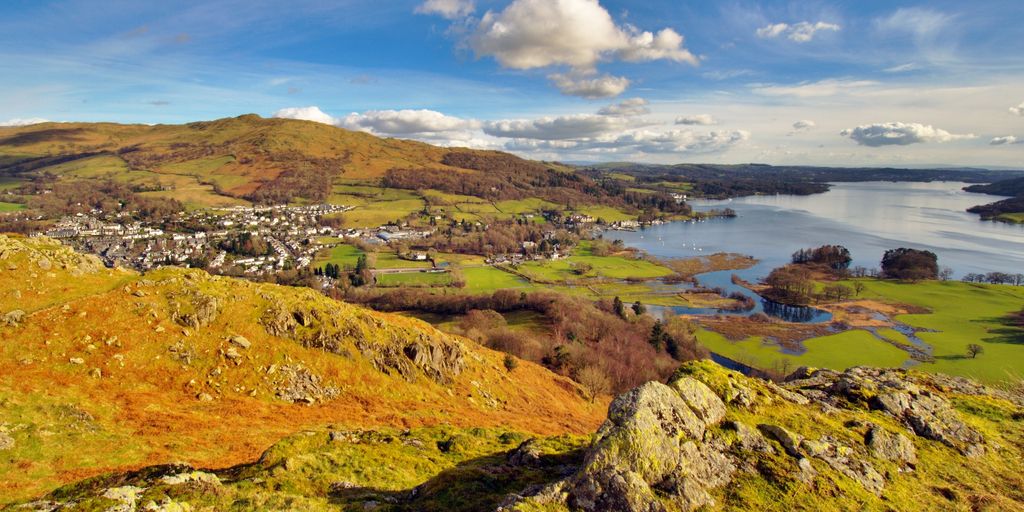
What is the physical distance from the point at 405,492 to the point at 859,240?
681 ft

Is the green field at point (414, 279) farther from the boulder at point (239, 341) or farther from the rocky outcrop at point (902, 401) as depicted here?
the rocky outcrop at point (902, 401)

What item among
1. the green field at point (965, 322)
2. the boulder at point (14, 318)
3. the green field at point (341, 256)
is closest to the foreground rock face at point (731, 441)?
the boulder at point (14, 318)

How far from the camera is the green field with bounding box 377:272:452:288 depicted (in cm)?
10300

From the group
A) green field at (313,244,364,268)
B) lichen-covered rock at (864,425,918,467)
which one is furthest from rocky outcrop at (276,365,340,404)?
green field at (313,244,364,268)

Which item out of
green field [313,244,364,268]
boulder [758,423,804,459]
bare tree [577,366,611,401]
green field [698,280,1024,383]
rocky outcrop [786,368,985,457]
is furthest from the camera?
green field [313,244,364,268]

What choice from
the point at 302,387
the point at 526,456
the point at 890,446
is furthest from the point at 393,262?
the point at 890,446

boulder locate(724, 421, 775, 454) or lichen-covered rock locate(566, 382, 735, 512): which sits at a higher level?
lichen-covered rock locate(566, 382, 735, 512)

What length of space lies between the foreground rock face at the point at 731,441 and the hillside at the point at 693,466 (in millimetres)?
33

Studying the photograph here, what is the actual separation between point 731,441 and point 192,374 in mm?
25226

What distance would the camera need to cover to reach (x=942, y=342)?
7612 cm

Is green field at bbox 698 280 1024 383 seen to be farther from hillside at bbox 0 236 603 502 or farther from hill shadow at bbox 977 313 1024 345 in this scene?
hillside at bbox 0 236 603 502

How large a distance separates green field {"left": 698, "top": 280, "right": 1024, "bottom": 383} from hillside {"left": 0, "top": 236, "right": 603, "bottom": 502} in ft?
164

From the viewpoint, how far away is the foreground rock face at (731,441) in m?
9.36

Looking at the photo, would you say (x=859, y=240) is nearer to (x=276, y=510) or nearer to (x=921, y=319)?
(x=921, y=319)
